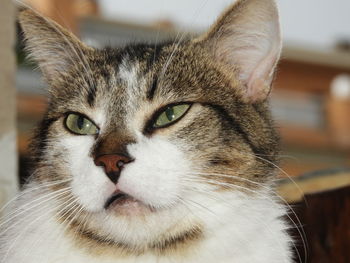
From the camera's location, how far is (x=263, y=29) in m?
1.85

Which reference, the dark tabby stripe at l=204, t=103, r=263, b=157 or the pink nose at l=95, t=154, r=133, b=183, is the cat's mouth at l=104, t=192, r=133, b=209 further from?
the dark tabby stripe at l=204, t=103, r=263, b=157

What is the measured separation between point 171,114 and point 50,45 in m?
0.60

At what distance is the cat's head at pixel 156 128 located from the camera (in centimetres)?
153

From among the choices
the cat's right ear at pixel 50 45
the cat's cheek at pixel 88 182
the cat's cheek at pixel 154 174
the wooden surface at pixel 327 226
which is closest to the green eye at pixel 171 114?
the cat's cheek at pixel 154 174

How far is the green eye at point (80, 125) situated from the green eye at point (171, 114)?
21cm

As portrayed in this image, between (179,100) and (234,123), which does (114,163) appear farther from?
(234,123)

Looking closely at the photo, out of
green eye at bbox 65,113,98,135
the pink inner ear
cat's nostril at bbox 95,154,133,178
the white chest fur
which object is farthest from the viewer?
the pink inner ear

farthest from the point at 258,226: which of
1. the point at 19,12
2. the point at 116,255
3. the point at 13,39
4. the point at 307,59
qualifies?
the point at 307,59

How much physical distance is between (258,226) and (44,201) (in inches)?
26.8

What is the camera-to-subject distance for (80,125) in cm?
176

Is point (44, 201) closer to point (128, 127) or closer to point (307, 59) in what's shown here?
point (128, 127)

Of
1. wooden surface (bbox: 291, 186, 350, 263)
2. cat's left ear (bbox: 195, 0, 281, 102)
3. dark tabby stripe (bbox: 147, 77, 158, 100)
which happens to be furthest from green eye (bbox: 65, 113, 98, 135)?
wooden surface (bbox: 291, 186, 350, 263)

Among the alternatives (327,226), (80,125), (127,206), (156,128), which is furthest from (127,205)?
(327,226)

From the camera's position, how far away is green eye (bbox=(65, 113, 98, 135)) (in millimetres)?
1732
